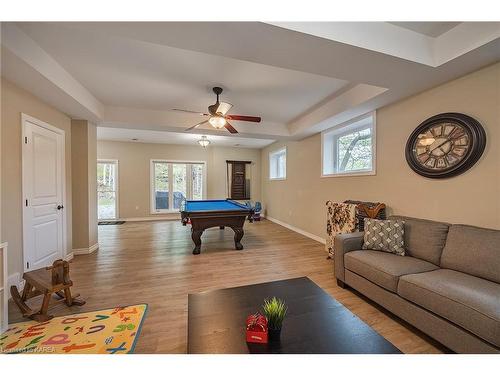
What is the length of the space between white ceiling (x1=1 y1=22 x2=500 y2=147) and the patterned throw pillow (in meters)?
1.61

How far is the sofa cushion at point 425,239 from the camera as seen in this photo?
212 centimetres

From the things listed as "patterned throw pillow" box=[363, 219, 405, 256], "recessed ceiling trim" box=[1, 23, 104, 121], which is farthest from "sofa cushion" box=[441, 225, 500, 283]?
"recessed ceiling trim" box=[1, 23, 104, 121]

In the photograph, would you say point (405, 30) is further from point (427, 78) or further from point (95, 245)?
point (95, 245)

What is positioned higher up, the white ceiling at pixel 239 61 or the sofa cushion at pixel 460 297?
the white ceiling at pixel 239 61

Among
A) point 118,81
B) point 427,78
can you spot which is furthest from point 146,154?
point 427,78

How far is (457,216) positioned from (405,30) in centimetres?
196

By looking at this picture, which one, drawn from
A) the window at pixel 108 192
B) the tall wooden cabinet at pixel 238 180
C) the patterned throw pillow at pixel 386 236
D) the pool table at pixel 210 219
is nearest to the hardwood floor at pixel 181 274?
Answer: the pool table at pixel 210 219

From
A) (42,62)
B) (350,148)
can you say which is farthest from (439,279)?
(42,62)

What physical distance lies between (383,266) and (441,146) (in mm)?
1525

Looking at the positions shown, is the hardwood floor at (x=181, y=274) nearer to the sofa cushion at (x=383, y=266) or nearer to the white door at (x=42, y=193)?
the sofa cushion at (x=383, y=266)

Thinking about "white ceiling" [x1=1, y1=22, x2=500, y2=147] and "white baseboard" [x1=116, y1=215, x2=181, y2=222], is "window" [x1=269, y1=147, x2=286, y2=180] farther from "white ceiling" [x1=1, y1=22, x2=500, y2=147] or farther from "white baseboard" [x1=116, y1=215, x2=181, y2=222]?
"white baseboard" [x1=116, y1=215, x2=181, y2=222]

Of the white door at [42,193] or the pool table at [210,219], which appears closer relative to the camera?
the white door at [42,193]

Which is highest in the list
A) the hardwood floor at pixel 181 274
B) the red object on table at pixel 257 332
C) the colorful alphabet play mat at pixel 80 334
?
the red object on table at pixel 257 332

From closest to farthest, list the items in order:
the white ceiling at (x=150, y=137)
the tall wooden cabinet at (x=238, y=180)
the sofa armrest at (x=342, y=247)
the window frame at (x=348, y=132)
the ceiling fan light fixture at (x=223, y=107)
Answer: the sofa armrest at (x=342, y=247) < the ceiling fan light fixture at (x=223, y=107) < the window frame at (x=348, y=132) < the white ceiling at (x=150, y=137) < the tall wooden cabinet at (x=238, y=180)
